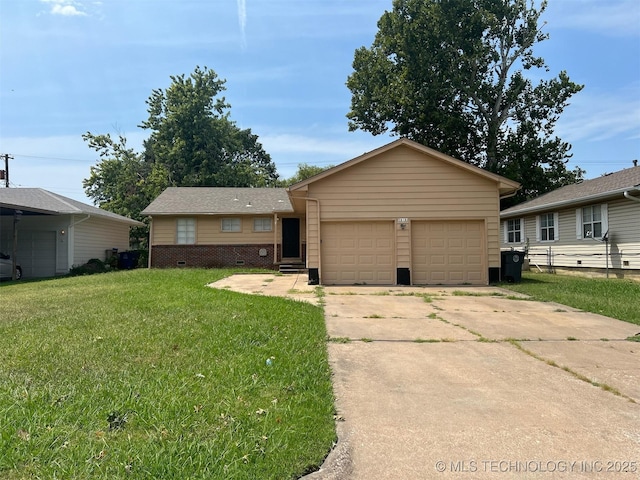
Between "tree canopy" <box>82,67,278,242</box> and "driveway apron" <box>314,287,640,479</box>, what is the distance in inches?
1013


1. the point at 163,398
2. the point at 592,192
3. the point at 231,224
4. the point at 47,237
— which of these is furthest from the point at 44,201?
the point at 592,192

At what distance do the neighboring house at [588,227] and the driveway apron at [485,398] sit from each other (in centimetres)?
810

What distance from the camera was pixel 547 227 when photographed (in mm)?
18047

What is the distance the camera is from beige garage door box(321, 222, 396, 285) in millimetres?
12805

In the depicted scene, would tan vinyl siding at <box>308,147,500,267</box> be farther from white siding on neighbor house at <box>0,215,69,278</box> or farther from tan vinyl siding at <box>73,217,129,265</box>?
white siding on neighbor house at <box>0,215,69,278</box>

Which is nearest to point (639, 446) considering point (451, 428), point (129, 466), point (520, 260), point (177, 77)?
point (451, 428)

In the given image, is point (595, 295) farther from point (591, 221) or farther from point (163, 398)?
point (163, 398)

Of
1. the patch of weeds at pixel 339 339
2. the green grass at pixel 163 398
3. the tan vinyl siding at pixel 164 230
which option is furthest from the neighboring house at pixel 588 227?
the tan vinyl siding at pixel 164 230

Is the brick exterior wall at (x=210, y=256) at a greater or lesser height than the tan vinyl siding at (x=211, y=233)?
lesser

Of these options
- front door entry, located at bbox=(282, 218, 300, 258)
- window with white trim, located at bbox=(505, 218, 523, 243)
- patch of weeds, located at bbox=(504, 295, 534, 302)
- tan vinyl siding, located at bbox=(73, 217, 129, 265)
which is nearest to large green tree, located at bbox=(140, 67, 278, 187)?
tan vinyl siding, located at bbox=(73, 217, 129, 265)

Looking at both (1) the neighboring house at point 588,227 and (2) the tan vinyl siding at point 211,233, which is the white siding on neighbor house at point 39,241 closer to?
(2) the tan vinyl siding at point 211,233

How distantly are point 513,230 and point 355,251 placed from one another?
478 inches

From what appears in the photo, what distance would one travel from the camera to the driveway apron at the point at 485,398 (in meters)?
2.56

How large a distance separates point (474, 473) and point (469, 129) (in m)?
27.7
